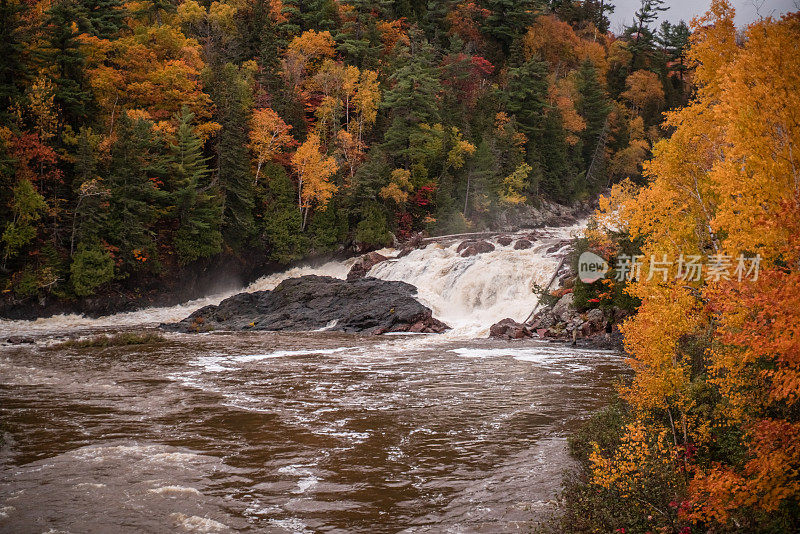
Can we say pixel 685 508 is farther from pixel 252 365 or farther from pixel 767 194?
pixel 252 365

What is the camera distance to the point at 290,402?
13734mm

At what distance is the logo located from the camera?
23203 millimetres

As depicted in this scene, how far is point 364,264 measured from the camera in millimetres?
38906

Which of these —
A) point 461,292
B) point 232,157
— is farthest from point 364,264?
point 232,157

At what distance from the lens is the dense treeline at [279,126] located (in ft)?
94.9

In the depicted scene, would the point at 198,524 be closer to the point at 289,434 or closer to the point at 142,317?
the point at 289,434

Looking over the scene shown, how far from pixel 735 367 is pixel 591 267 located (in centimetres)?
1705

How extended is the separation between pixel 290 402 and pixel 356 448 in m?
4.03

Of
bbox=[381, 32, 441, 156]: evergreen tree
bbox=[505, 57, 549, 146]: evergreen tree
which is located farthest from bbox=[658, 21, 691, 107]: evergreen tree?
bbox=[381, 32, 441, 156]: evergreen tree

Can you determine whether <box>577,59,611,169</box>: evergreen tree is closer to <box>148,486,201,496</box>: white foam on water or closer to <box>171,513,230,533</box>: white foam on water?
<box>148,486,201,496</box>: white foam on water

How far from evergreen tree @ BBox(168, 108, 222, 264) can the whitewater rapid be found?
147 inches

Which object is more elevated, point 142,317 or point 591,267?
point 591,267

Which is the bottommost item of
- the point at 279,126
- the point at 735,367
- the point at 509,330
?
the point at 509,330

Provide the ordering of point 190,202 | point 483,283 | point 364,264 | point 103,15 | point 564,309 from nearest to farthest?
1. point 564,309
2. point 483,283
3. point 190,202
4. point 103,15
5. point 364,264
